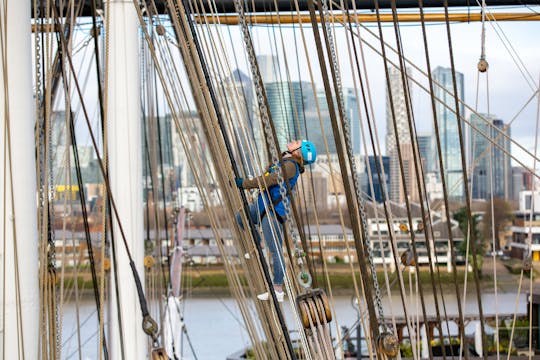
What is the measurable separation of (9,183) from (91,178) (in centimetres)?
3330

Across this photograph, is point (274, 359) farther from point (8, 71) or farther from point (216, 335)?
point (216, 335)

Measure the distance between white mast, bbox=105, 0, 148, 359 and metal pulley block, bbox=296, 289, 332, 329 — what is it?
0.88 meters

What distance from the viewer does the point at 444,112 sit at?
128 feet

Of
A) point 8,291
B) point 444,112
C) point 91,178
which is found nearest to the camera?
point 8,291

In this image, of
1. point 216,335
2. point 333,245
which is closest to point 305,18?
point 216,335

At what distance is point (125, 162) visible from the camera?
328 cm

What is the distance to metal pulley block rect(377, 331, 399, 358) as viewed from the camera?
224 cm

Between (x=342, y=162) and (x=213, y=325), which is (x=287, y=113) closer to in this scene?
(x=342, y=162)

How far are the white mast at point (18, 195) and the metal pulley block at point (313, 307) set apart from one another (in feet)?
2.04

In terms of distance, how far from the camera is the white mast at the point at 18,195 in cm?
222

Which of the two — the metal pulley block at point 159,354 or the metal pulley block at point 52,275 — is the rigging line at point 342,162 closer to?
the metal pulley block at point 159,354

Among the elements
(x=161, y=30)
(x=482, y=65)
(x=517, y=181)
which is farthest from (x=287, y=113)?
(x=517, y=181)

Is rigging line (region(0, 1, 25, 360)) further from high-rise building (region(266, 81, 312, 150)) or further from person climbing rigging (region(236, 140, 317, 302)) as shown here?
high-rise building (region(266, 81, 312, 150))

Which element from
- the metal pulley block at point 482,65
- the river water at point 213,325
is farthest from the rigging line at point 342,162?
the river water at point 213,325
